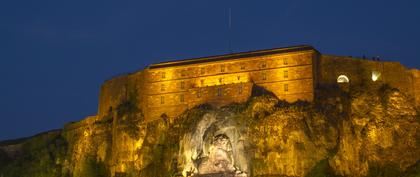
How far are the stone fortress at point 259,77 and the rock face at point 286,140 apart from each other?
157 centimetres

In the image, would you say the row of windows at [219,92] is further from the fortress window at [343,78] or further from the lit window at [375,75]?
the lit window at [375,75]

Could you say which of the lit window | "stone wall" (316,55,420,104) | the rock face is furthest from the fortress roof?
the lit window

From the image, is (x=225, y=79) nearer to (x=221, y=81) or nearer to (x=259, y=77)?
(x=221, y=81)

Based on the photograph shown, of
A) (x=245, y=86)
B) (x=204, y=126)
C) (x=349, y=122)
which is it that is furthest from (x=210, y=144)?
(x=349, y=122)

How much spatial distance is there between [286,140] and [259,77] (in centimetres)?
1002

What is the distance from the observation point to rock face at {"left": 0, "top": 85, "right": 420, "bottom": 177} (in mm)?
82375

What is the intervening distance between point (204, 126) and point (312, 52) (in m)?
15.5

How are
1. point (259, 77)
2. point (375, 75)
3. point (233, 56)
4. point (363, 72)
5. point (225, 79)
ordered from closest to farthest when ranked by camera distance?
point (259, 77) < point (363, 72) < point (375, 75) < point (225, 79) < point (233, 56)

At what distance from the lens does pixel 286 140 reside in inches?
3263

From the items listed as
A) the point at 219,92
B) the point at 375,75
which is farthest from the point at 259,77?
the point at 375,75

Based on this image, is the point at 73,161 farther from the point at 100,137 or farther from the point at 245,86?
the point at 245,86

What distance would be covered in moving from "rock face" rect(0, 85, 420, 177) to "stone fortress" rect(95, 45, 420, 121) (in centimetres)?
157

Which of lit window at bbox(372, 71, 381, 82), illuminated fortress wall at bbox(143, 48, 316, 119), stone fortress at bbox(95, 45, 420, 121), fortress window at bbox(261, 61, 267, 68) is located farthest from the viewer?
lit window at bbox(372, 71, 381, 82)

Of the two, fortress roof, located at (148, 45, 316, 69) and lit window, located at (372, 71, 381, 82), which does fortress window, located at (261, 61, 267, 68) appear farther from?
lit window, located at (372, 71, 381, 82)
